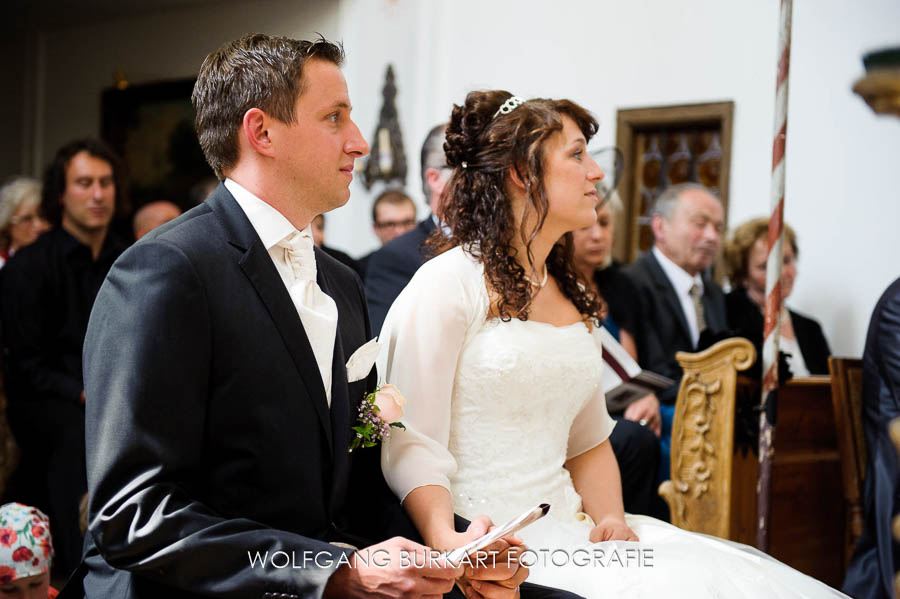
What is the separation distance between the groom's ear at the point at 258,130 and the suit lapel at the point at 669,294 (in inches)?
150

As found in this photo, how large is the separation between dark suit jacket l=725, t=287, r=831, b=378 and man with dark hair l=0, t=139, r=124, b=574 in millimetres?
3508

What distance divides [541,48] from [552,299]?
5.59m

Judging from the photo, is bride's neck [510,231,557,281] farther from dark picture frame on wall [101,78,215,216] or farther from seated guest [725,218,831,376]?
dark picture frame on wall [101,78,215,216]

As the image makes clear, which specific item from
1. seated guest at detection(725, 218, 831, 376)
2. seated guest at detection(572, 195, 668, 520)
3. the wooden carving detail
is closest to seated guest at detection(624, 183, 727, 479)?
seated guest at detection(572, 195, 668, 520)

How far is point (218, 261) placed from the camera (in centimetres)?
202

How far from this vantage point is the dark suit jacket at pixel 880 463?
3.37 meters

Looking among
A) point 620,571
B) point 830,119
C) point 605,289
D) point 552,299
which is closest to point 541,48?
point 830,119

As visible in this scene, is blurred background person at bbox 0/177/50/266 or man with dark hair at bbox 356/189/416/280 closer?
blurred background person at bbox 0/177/50/266

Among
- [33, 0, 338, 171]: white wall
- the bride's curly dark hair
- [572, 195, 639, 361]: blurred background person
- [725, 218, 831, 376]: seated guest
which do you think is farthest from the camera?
[33, 0, 338, 171]: white wall

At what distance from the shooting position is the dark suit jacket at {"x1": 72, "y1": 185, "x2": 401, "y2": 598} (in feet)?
6.05

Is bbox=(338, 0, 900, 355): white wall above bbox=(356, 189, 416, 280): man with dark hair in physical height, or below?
above

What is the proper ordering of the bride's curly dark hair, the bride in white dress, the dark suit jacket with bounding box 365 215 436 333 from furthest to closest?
the dark suit jacket with bounding box 365 215 436 333 → the bride's curly dark hair → the bride in white dress

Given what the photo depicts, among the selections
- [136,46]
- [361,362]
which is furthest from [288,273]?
[136,46]

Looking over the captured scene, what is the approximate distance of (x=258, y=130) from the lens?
2.16 meters
